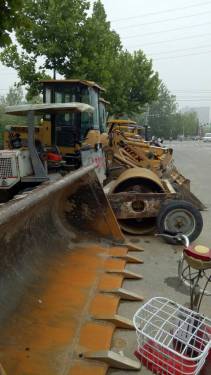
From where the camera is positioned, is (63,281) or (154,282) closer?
(63,281)

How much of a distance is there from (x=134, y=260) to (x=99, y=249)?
1.41 feet

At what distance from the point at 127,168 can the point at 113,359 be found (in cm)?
665

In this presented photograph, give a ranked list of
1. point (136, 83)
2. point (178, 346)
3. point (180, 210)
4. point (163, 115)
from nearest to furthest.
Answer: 1. point (178, 346)
2. point (180, 210)
3. point (136, 83)
4. point (163, 115)

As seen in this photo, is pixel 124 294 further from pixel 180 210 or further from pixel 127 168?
pixel 127 168

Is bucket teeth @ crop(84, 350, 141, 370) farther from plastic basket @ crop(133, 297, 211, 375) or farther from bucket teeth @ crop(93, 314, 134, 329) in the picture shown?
bucket teeth @ crop(93, 314, 134, 329)

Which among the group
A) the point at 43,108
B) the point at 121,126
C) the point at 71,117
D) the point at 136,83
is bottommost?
the point at 121,126

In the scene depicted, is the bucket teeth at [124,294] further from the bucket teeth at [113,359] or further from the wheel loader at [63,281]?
the bucket teeth at [113,359]

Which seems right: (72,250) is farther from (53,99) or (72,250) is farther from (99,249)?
(53,99)

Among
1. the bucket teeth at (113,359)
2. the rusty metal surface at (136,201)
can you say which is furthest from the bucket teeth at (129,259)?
the bucket teeth at (113,359)

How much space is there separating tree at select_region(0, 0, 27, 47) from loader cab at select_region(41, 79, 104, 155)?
4.42 meters

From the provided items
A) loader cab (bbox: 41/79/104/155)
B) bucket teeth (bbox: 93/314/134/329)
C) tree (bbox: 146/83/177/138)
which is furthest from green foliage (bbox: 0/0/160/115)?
tree (bbox: 146/83/177/138)

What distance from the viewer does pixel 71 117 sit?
30.1ft

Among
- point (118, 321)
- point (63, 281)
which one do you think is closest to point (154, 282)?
point (63, 281)

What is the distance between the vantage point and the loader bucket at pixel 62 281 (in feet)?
9.97
